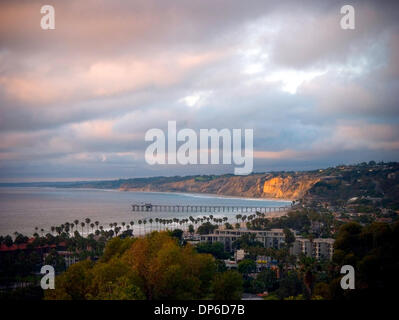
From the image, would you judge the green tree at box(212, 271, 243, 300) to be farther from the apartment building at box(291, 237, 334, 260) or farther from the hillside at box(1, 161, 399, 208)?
the hillside at box(1, 161, 399, 208)

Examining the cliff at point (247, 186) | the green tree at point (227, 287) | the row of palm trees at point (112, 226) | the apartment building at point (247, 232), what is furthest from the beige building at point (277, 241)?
the cliff at point (247, 186)

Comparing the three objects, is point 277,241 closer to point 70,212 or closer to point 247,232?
point 247,232

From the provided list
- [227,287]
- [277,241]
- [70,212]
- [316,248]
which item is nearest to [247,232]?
[277,241]

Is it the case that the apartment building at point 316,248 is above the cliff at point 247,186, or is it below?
below

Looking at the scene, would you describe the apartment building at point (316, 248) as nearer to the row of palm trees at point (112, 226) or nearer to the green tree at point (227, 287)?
the green tree at point (227, 287)

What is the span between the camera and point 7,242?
1222 inches

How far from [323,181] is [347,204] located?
74.1 ft

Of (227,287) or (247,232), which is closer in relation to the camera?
(227,287)

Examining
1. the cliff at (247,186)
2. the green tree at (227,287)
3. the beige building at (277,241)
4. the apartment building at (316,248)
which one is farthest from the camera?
the cliff at (247,186)

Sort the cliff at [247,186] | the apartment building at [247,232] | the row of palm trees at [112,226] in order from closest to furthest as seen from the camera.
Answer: the apartment building at [247,232] → the row of palm trees at [112,226] → the cliff at [247,186]

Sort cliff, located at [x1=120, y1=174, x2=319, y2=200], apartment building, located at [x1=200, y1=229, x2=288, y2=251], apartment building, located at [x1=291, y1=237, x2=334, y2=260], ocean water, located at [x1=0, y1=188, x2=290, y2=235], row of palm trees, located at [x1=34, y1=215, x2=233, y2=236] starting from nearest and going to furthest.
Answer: apartment building, located at [x1=291, y1=237, x2=334, y2=260] → apartment building, located at [x1=200, y1=229, x2=288, y2=251] → row of palm trees, located at [x1=34, y1=215, x2=233, y2=236] → ocean water, located at [x1=0, y1=188, x2=290, y2=235] → cliff, located at [x1=120, y1=174, x2=319, y2=200]

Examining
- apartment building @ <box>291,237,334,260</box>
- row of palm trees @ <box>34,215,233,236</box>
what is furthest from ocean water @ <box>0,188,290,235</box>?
apartment building @ <box>291,237,334,260</box>
